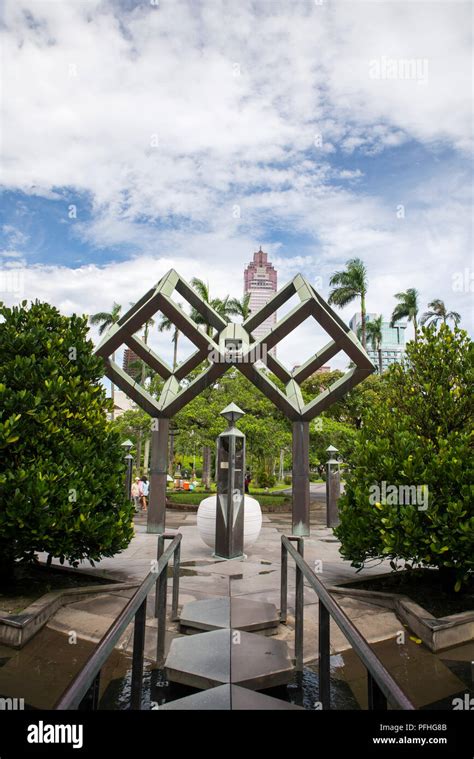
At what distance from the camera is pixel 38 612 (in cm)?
484

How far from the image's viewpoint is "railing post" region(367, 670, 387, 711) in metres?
1.97

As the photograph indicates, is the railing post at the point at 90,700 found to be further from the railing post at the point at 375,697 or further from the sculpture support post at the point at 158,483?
the sculpture support post at the point at 158,483

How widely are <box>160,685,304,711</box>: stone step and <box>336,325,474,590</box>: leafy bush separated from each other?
96.1 inches

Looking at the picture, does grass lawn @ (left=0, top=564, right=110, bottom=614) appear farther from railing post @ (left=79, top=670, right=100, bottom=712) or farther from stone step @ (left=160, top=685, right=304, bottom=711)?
railing post @ (left=79, top=670, right=100, bottom=712)

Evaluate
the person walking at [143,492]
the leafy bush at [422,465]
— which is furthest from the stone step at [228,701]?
the person walking at [143,492]

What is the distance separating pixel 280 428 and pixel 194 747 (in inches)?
724

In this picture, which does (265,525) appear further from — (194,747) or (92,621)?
(194,747)

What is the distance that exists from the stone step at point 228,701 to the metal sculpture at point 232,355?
8.20 m

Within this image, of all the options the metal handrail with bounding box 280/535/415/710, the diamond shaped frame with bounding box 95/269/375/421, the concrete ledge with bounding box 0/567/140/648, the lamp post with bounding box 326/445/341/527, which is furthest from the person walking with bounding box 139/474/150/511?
the metal handrail with bounding box 280/535/415/710

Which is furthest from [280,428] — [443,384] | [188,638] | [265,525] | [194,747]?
[194,747]

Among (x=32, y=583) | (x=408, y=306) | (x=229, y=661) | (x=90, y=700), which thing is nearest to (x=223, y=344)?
(x=32, y=583)

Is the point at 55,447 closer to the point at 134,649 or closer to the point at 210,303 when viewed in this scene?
the point at 134,649

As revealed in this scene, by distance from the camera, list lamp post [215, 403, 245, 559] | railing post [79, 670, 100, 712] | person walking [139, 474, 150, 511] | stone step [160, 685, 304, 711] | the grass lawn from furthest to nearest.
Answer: person walking [139, 474, 150, 511], lamp post [215, 403, 245, 559], the grass lawn, stone step [160, 685, 304, 711], railing post [79, 670, 100, 712]

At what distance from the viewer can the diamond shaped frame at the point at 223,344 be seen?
11156mm
